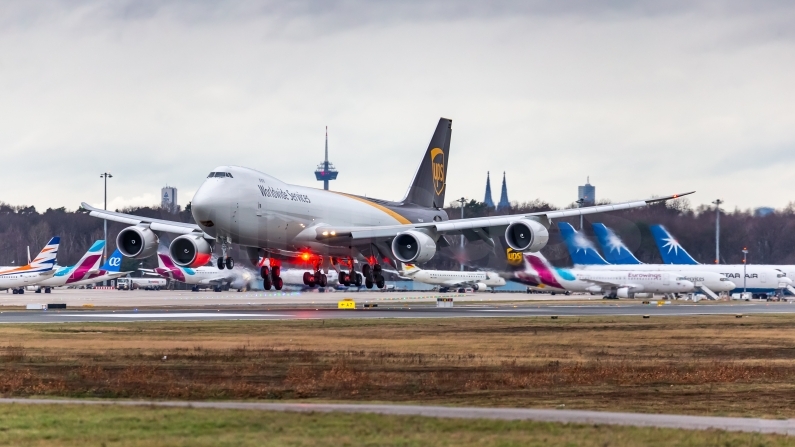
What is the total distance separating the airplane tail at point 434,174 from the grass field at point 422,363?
1888cm

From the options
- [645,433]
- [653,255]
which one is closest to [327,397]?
[645,433]

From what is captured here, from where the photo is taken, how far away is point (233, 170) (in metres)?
55.6

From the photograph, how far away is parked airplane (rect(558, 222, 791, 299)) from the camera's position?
361 ft

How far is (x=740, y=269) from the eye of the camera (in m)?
112

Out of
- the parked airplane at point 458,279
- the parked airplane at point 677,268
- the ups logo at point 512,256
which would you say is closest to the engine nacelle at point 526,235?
the ups logo at point 512,256

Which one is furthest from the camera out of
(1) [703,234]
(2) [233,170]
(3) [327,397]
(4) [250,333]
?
(1) [703,234]

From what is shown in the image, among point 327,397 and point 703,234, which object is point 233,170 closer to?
point 327,397

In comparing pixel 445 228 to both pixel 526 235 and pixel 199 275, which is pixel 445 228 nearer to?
pixel 526 235

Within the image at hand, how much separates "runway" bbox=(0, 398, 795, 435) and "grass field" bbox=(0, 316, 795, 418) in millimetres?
1641

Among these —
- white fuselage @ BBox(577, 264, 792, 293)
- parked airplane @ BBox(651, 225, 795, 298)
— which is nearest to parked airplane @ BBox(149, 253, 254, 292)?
white fuselage @ BBox(577, 264, 792, 293)

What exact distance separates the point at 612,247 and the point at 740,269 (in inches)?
503

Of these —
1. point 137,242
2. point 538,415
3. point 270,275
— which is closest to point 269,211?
point 270,275

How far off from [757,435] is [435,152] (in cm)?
5908

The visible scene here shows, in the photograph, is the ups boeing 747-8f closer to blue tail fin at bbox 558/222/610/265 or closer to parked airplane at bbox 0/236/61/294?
blue tail fin at bbox 558/222/610/265
